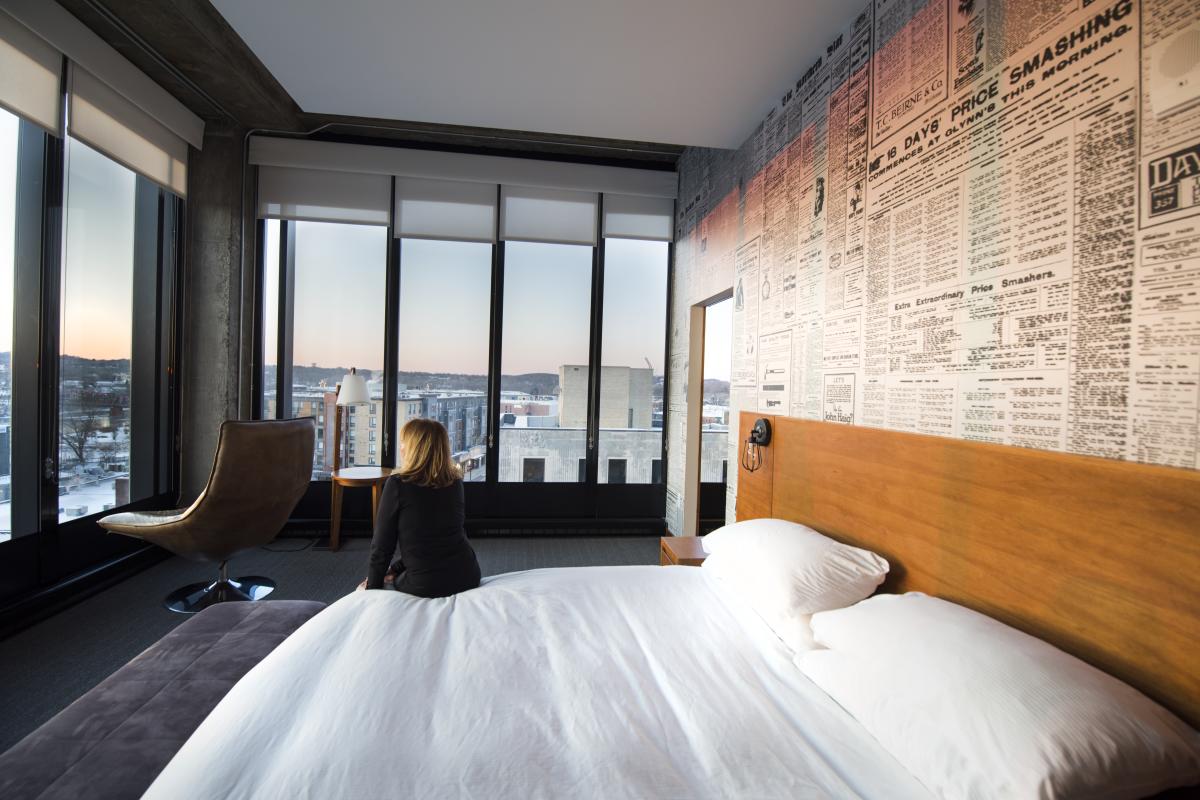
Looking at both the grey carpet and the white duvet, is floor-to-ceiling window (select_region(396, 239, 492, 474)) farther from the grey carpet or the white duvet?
the white duvet

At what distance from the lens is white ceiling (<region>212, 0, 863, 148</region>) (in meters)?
2.04

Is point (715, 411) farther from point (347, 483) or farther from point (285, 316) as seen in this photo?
point (285, 316)

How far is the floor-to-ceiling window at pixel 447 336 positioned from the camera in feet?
13.3

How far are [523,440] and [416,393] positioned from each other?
3.13 feet

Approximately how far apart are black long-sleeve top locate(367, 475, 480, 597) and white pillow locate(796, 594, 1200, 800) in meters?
1.27

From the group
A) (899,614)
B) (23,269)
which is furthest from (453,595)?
(23,269)

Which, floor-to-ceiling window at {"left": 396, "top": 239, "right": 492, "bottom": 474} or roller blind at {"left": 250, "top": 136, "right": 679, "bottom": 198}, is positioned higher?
roller blind at {"left": 250, "top": 136, "right": 679, "bottom": 198}

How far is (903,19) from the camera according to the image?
171 centimetres

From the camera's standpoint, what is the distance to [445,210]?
4016 mm

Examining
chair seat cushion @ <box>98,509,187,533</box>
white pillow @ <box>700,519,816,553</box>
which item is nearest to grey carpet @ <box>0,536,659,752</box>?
chair seat cushion @ <box>98,509,187,533</box>

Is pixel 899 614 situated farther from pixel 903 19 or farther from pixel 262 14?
pixel 262 14

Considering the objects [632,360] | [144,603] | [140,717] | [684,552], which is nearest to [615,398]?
[632,360]

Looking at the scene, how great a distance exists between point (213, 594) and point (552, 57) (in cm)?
329

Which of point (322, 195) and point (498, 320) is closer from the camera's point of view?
point (322, 195)
